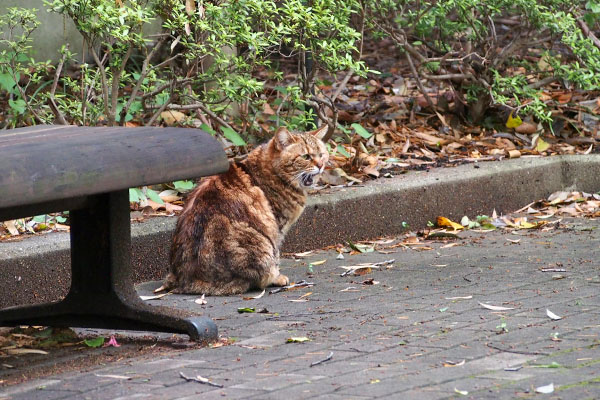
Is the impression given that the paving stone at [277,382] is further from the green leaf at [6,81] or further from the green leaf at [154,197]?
the green leaf at [6,81]

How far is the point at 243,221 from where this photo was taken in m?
5.56

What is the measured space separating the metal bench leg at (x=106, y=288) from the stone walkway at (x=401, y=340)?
229mm

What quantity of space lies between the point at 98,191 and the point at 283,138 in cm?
243

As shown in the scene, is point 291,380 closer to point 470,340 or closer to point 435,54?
point 470,340

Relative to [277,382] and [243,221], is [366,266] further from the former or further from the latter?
[277,382]

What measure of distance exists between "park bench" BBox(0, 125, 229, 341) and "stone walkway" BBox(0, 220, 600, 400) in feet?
1.44

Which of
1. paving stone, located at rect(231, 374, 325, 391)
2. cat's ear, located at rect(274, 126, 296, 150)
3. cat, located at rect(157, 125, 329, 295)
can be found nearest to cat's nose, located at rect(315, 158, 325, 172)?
cat, located at rect(157, 125, 329, 295)

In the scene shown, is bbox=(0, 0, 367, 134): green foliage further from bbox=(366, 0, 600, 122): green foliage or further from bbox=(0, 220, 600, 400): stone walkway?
bbox=(0, 220, 600, 400): stone walkway

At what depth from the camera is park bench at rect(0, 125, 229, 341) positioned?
11.1 feet

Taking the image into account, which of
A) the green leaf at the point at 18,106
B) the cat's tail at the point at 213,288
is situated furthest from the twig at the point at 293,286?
the green leaf at the point at 18,106

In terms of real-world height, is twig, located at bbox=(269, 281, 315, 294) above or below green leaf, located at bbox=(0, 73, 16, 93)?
below

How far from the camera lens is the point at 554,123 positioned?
28.5 ft

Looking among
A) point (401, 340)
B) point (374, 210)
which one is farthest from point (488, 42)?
point (401, 340)

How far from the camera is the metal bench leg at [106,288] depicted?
14.3 feet
